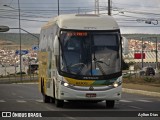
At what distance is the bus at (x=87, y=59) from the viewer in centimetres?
2230

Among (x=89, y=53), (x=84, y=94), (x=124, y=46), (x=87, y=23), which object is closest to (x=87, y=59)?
(x=89, y=53)

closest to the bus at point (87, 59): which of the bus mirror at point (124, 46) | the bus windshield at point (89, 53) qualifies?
the bus windshield at point (89, 53)

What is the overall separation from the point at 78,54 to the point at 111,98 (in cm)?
226

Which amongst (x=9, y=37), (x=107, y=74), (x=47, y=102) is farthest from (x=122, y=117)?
(x=9, y=37)

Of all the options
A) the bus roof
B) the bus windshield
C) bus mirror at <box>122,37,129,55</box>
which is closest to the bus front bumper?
the bus windshield

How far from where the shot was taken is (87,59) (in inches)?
891

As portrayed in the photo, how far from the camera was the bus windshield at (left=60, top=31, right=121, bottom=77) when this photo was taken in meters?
22.5

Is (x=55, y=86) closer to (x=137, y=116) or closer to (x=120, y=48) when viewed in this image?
(x=120, y=48)

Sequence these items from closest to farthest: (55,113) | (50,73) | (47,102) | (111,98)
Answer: (55,113) < (111,98) < (50,73) < (47,102)

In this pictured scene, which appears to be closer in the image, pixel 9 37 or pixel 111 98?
pixel 111 98

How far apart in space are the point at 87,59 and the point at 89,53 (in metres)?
0.27

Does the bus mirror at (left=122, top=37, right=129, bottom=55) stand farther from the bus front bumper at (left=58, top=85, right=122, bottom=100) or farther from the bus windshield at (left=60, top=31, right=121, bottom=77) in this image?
the bus front bumper at (left=58, top=85, right=122, bottom=100)

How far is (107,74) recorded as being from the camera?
2261cm

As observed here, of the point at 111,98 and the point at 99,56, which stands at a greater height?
the point at 99,56
